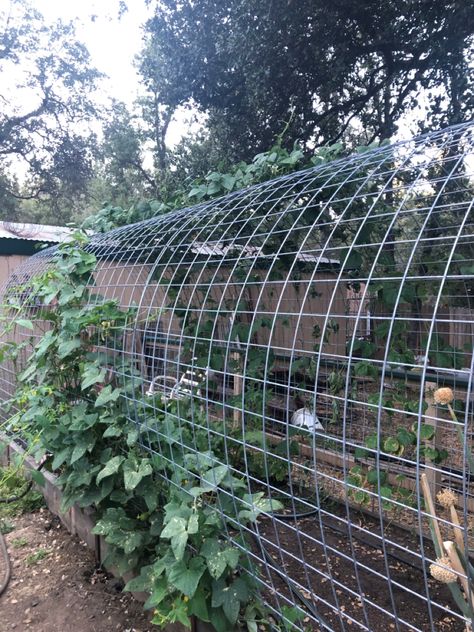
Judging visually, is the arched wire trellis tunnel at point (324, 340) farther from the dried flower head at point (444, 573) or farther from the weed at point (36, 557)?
the weed at point (36, 557)

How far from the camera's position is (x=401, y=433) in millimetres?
2191

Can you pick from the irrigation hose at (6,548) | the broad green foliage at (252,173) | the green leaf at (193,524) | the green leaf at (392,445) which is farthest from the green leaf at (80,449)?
the broad green foliage at (252,173)

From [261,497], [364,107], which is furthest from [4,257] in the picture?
[364,107]

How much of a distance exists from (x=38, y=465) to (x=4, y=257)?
2819 mm

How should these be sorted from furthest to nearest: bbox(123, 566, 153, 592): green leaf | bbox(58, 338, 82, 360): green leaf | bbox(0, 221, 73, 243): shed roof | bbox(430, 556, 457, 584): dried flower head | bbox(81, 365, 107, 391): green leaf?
bbox(0, 221, 73, 243): shed roof
bbox(58, 338, 82, 360): green leaf
bbox(81, 365, 107, 391): green leaf
bbox(123, 566, 153, 592): green leaf
bbox(430, 556, 457, 584): dried flower head

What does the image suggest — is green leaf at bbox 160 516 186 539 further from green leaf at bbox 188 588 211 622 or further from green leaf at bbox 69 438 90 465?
green leaf at bbox 69 438 90 465

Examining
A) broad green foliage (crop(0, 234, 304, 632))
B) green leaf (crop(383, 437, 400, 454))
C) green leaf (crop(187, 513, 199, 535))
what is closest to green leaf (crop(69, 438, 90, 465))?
broad green foliage (crop(0, 234, 304, 632))

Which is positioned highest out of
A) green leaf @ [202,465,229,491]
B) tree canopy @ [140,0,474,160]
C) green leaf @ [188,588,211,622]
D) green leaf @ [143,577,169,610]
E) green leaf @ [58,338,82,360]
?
tree canopy @ [140,0,474,160]

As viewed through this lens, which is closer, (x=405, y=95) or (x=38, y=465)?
(x=38, y=465)

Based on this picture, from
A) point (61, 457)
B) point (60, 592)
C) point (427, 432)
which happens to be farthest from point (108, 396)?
point (427, 432)

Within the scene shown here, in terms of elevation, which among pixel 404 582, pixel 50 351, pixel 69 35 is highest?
pixel 69 35

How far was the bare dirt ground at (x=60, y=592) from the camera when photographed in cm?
211

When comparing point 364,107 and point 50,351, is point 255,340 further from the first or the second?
point 364,107

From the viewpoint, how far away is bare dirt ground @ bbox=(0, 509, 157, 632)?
2.11 metres
